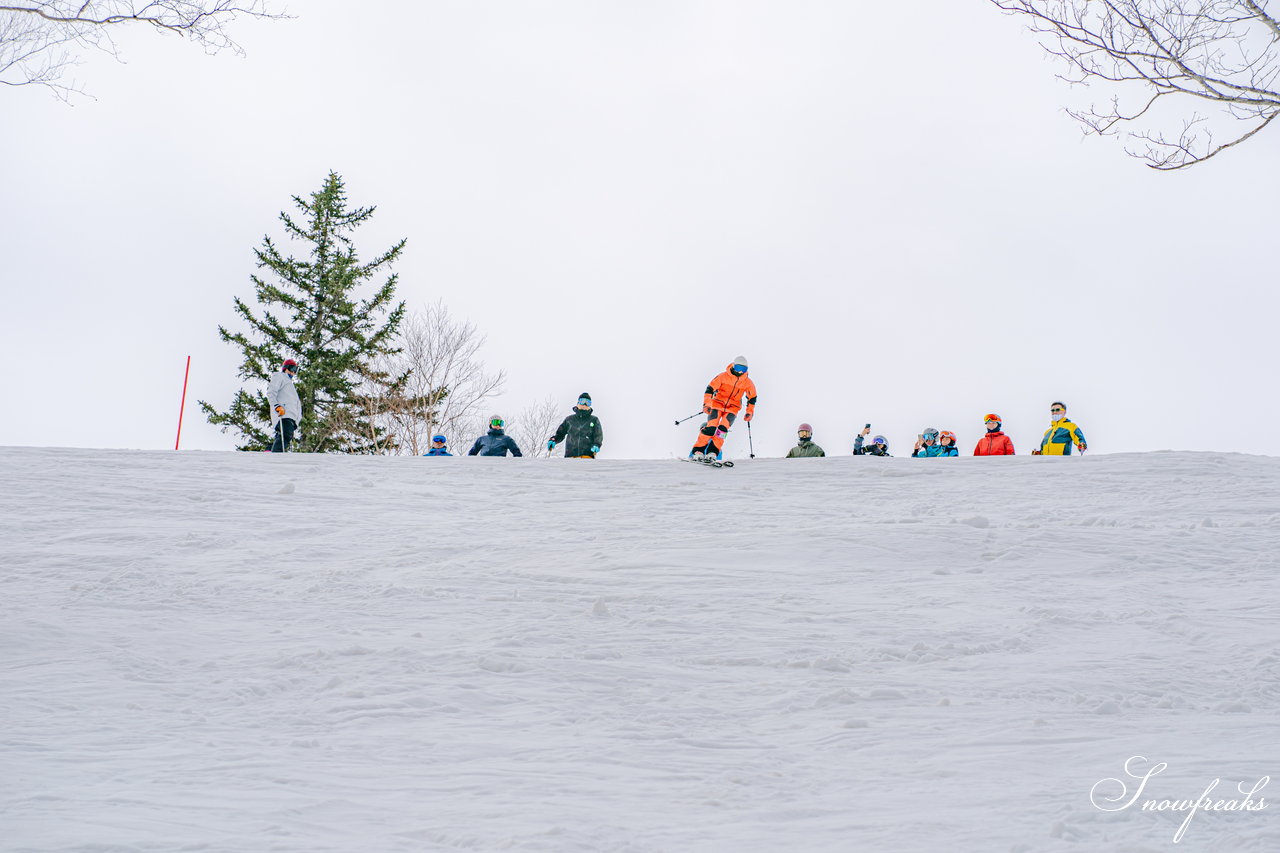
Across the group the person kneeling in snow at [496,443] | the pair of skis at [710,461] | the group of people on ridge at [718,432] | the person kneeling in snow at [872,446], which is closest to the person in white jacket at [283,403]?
the group of people on ridge at [718,432]

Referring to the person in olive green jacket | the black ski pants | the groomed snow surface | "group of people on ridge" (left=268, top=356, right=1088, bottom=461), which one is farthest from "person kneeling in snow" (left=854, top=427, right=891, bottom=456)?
the black ski pants

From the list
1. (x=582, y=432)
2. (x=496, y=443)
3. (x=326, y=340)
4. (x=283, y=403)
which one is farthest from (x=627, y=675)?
(x=326, y=340)

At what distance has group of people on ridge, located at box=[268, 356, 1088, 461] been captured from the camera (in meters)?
14.9

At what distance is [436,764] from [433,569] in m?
3.39

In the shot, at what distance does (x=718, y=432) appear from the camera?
14648 mm

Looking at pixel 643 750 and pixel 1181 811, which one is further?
pixel 643 750

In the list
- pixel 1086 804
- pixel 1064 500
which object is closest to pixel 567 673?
pixel 1086 804

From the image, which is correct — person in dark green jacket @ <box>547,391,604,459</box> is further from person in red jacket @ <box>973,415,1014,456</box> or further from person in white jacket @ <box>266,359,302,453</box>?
person in red jacket @ <box>973,415,1014,456</box>

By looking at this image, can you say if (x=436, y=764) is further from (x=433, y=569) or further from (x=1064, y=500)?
(x=1064, y=500)

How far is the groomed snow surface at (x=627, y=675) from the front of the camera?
139 inches

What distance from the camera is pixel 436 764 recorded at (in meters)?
4.00

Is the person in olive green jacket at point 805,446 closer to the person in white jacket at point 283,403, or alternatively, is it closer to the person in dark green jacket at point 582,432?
the person in dark green jacket at point 582,432

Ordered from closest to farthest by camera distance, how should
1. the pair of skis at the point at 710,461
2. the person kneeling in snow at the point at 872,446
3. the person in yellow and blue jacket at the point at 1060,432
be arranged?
the pair of skis at the point at 710,461 < the person in yellow and blue jacket at the point at 1060,432 < the person kneeling in snow at the point at 872,446

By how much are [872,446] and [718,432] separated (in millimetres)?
5122
